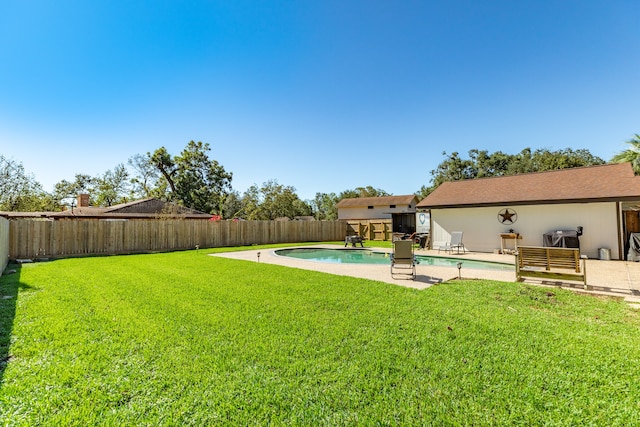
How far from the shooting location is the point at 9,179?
103 ft

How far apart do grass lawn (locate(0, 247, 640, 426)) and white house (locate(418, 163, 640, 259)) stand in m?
8.61

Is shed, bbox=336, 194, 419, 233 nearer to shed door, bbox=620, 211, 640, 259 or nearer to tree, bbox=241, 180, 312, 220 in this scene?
tree, bbox=241, 180, 312, 220

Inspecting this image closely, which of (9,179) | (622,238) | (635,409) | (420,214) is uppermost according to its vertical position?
(9,179)

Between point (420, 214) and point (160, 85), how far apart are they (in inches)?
684

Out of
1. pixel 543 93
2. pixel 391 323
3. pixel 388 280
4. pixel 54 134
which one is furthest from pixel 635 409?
pixel 54 134

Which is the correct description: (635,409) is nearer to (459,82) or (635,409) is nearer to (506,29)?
(506,29)

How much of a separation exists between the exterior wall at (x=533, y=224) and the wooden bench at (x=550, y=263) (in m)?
6.67

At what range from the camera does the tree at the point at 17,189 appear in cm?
3094

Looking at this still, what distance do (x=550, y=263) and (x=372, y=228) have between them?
1717 centimetres

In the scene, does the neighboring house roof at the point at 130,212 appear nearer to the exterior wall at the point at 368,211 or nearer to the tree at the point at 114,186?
the tree at the point at 114,186

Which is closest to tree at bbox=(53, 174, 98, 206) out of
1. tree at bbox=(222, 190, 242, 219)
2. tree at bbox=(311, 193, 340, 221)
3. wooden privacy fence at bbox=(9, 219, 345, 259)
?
tree at bbox=(222, 190, 242, 219)

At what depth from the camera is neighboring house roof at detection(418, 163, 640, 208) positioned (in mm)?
11859

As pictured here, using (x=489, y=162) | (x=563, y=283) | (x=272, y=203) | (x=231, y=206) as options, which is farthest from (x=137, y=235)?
(x=489, y=162)

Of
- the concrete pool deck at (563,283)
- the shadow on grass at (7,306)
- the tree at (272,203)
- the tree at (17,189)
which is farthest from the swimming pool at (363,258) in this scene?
the tree at (17,189)
